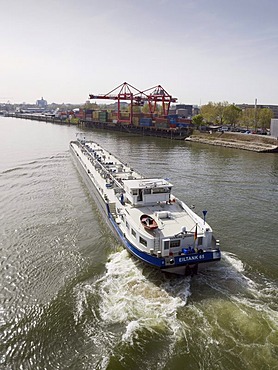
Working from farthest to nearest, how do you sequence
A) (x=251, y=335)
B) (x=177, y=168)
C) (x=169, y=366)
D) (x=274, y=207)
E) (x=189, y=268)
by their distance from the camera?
(x=177, y=168) → (x=274, y=207) → (x=189, y=268) → (x=251, y=335) → (x=169, y=366)

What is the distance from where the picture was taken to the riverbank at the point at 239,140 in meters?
61.9

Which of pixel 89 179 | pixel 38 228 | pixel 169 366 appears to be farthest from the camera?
pixel 89 179

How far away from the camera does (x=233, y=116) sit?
94.6 metres

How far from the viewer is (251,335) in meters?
12.7

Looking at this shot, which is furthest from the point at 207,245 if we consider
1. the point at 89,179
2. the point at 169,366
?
the point at 89,179

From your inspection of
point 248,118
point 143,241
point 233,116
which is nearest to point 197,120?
point 233,116

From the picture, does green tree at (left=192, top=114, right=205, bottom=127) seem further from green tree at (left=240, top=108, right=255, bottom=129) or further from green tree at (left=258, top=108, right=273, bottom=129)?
green tree at (left=258, top=108, right=273, bottom=129)

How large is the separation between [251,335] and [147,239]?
673 centimetres

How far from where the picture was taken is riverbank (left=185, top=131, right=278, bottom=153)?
61900mm

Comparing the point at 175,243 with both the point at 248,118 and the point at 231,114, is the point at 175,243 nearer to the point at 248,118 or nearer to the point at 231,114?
the point at 231,114

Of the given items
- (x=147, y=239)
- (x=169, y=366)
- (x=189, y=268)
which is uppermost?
(x=147, y=239)

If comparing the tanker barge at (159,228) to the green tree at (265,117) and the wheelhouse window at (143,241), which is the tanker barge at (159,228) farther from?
the green tree at (265,117)

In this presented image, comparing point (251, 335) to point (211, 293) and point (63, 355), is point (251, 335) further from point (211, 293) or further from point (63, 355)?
point (63, 355)

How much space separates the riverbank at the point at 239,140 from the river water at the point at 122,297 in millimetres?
36686
